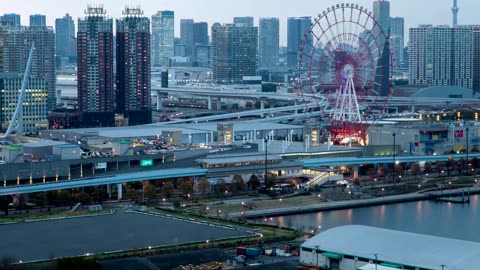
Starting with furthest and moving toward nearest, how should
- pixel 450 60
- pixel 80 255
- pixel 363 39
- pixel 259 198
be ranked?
pixel 450 60
pixel 363 39
pixel 259 198
pixel 80 255

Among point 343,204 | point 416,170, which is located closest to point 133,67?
point 416,170

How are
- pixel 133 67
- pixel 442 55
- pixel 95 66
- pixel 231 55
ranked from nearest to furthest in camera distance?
pixel 95 66 < pixel 133 67 < pixel 442 55 < pixel 231 55

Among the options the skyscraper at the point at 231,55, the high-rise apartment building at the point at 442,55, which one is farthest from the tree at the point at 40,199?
the skyscraper at the point at 231,55

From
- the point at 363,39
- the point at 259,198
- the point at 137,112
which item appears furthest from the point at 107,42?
the point at 259,198

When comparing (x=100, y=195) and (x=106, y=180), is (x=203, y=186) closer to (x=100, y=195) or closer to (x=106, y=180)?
(x=106, y=180)

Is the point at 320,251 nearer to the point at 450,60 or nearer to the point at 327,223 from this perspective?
the point at 327,223

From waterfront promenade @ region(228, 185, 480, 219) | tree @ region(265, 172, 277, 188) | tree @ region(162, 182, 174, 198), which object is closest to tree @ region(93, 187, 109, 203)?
tree @ region(162, 182, 174, 198)
